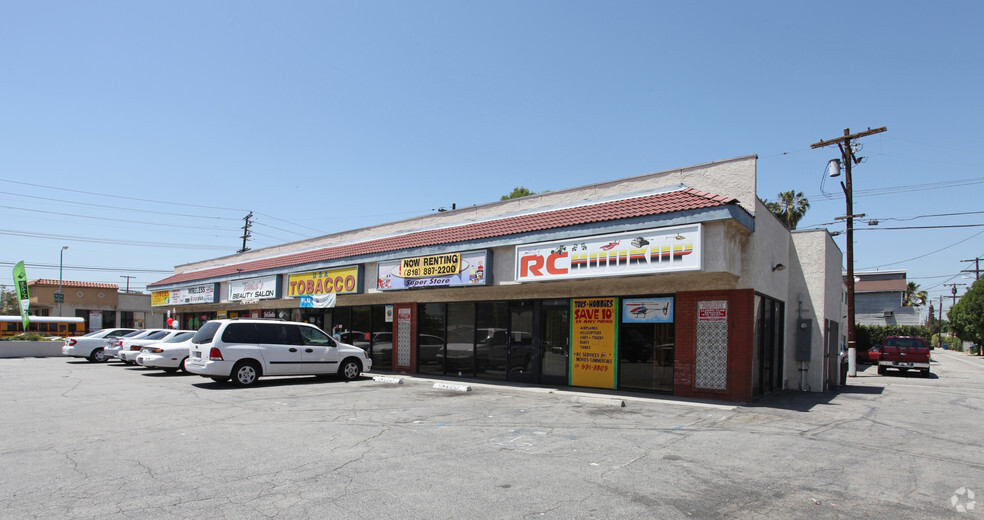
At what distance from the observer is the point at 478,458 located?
7.04 m

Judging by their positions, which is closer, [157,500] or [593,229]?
[157,500]

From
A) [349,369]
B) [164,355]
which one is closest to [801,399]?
[349,369]

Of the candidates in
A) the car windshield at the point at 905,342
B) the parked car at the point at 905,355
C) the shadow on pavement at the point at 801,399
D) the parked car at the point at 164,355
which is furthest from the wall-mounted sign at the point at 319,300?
the car windshield at the point at 905,342

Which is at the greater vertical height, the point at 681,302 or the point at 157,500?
the point at 681,302

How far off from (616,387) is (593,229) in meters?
4.26

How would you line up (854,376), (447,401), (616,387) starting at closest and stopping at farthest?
(447,401)
(616,387)
(854,376)

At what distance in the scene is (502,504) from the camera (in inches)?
208

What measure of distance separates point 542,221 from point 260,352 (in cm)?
818

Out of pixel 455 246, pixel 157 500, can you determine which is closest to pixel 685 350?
pixel 455 246

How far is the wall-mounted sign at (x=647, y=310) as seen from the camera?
13.3 metres

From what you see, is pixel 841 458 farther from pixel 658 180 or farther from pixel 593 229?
pixel 658 180

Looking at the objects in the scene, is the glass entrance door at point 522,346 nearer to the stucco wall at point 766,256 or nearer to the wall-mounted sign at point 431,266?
the wall-mounted sign at point 431,266

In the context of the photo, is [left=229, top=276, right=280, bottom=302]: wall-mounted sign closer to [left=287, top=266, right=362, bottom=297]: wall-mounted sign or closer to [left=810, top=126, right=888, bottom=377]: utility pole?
[left=287, top=266, right=362, bottom=297]: wall-mounted sign

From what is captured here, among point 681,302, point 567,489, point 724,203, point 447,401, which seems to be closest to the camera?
point 567,489
